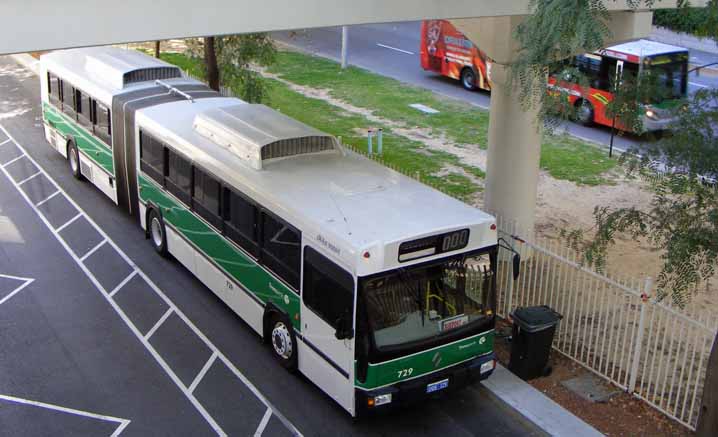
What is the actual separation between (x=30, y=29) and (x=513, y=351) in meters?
6.90

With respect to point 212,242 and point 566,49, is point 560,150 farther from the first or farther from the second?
point 566,49

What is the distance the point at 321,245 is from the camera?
9.66m

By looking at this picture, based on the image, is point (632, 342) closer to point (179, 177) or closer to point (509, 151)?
point (509, 151)

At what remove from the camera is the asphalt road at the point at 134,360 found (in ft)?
32.9

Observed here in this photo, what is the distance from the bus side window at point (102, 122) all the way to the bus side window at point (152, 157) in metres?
1.63

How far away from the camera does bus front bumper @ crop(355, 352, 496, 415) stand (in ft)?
30.7

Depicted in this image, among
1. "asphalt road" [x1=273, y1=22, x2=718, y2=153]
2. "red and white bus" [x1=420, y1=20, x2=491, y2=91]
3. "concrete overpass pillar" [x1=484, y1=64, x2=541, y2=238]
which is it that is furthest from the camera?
"red and white bus" [x1=420, y1=20, x2=491, y2=91]

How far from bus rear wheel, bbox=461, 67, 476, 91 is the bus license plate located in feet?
66.7

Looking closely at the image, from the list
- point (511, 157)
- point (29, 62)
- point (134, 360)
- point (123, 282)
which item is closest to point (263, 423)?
point (134, 360)

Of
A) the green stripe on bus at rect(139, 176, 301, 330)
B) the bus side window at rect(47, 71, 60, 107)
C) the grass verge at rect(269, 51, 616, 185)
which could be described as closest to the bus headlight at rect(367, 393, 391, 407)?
the green stripe on bus at rect(139, 176, 301, 330)

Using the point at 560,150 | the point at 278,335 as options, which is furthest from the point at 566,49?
the point at 560,150

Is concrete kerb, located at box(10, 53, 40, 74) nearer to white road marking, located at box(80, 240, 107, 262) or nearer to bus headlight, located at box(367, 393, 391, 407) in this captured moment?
white road marking, located at box(80, 240, 107, 262)

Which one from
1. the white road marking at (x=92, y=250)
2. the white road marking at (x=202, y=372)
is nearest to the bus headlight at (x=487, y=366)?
the white road marking at (x=202, y=372)

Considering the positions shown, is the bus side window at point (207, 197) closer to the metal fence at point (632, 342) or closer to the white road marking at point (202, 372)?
the white road marking at point (202, 372)
